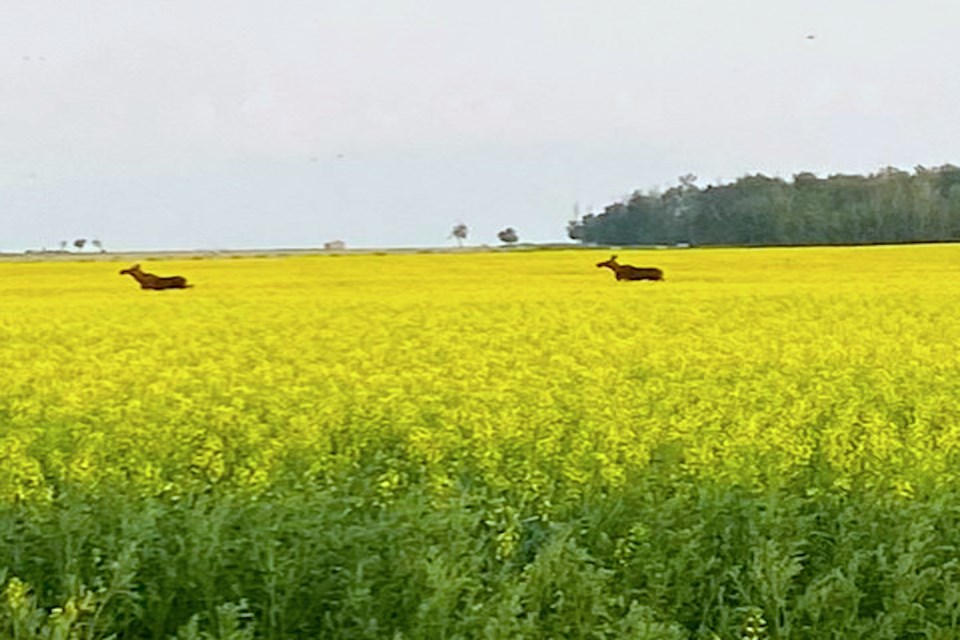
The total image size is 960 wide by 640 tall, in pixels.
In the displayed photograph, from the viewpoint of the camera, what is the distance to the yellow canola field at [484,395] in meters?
7.83

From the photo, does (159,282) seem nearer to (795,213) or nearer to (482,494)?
(482,494)

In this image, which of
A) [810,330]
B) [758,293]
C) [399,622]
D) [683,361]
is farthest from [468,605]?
[758,293]

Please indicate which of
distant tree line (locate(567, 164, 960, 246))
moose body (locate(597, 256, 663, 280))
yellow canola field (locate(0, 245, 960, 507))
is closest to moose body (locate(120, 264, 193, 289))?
yellow canola field (locate(0, 245, 960, 507))

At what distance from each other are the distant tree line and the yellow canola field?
1276 inches

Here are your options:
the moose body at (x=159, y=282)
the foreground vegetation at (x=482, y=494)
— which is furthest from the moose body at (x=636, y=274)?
the foreground vegetation at (x=482, y=494)

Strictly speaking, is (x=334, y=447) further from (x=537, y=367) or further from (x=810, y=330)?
(x=810, y=330)

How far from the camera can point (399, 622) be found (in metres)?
6.27

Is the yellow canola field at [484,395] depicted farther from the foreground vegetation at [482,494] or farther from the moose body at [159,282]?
the moose body at [159,282]

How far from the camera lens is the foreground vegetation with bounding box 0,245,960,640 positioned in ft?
20.4

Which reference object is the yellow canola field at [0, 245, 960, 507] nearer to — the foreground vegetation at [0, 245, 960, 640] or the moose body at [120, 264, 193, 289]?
the foreground vegetation at [0, 245, 960, 640]

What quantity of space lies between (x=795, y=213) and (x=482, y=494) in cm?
5218

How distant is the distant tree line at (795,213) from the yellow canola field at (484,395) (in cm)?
3241

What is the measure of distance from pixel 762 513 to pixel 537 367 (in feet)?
17.9

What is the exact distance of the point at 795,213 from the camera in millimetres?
57344
